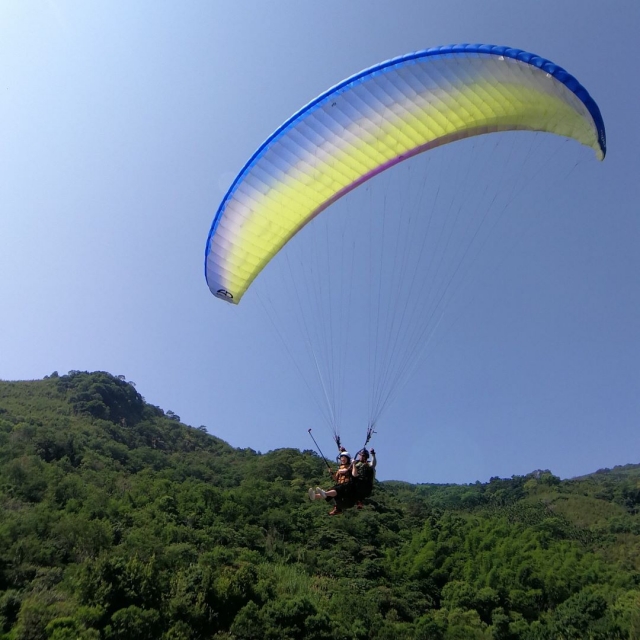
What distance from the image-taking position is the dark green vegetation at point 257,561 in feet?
62.2

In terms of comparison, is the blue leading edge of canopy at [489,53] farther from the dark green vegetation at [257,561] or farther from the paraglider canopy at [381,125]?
the dark green vegetation at [257,561]

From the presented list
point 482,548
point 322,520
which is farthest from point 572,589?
point 322,520

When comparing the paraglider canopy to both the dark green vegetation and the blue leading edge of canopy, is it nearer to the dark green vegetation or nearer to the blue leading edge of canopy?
the blue leading edge of canopy

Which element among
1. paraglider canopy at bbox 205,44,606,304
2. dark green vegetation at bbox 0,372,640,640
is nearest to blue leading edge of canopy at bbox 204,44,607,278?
paraglider canopy at bbox 205,44,606,304

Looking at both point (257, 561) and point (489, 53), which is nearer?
point (489, 53)

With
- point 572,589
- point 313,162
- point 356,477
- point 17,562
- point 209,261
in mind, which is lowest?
point 572,589

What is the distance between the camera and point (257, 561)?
1134 inches

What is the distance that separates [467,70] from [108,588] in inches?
747

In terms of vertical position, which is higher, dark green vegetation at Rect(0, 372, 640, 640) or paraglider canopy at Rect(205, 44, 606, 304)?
paraglider canopy at Rect(205, 44, 606, 304)

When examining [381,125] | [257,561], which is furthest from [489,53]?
[257,561]

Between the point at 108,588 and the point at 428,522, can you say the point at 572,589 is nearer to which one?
the point at 428,522

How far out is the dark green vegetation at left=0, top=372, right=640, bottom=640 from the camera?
18969mm

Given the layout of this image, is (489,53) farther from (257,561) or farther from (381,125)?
(257,561)

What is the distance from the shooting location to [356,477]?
9.51 meters
